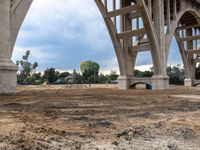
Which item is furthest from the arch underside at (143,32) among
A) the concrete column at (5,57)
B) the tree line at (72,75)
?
the tree line at (72,75)

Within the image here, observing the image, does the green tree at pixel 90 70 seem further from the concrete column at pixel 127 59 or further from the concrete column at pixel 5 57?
the concrete column at pixel 5 57

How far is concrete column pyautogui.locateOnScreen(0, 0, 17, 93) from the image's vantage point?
14430mm

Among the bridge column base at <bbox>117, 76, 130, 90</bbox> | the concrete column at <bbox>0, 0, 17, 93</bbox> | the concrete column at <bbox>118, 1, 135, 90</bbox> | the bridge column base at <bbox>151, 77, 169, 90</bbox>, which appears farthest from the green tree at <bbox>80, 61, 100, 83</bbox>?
Answer: the concrete column at <bbox>0, 0, 17, 93</bbox>

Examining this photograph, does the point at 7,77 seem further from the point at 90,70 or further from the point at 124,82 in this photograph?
the point at 90,70

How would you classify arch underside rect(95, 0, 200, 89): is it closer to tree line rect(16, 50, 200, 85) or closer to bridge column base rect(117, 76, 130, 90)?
bridge column base rect(117, 76, 130, 90)

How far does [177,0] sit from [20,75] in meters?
91.5

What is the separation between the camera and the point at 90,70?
114m

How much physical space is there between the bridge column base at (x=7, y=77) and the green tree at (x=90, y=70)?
85.4 meters

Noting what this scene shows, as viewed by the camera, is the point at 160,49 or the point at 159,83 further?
the point at 160,49

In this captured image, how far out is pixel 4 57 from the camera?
1494 cm

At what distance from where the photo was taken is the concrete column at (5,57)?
14.4 m

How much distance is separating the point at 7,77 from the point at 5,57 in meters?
1.25

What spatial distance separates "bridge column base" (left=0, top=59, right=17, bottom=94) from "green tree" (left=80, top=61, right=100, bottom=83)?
85.4 metres

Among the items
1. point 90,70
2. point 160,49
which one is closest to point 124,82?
point 160,49
